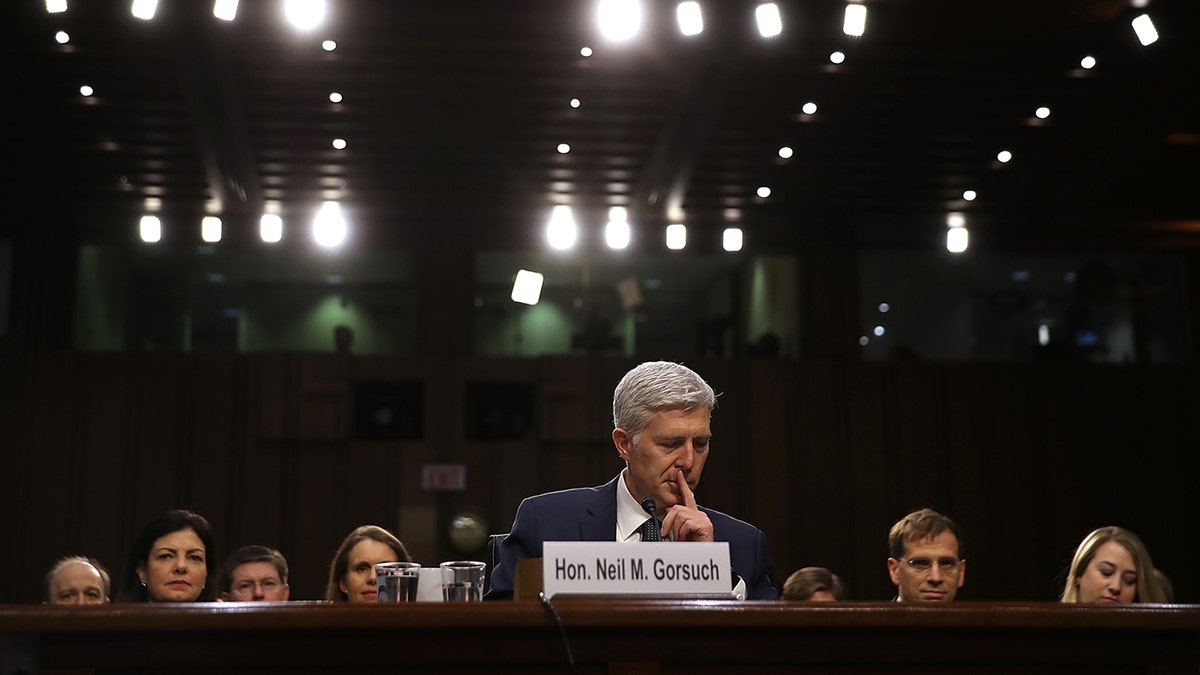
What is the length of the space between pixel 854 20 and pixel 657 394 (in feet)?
14.6

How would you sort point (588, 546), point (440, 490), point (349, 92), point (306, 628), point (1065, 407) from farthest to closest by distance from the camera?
point (1065, 407) → point (440, 490) → point (349, 92) → point (588, 546) → point (306, 628)

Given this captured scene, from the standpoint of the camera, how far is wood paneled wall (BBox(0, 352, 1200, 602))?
8758mm

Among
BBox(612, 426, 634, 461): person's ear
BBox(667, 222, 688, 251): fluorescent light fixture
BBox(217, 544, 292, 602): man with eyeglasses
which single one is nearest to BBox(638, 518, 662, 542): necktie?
BBox(612, 426, 634, 461): person's ear

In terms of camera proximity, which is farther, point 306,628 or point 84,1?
point 84,1

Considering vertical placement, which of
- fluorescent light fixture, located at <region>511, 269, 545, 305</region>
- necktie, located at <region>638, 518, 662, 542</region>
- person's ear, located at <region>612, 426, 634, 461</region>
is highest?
fluorescent light fixture, located at <region>511, 269, 545, 305</region>

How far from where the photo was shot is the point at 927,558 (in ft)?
14.1

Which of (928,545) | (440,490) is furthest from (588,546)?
(440,490)

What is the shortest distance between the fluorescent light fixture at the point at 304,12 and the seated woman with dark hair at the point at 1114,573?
4.54 meters

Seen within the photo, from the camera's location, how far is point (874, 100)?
292 inches

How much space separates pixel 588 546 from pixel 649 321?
750cm

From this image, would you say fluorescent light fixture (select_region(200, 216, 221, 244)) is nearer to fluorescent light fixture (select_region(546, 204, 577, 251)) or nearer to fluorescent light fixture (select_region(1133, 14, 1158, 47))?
fluorescent light fixture (select_region(546, 204, 577, 251))

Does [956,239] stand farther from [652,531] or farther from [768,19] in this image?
[652,531]

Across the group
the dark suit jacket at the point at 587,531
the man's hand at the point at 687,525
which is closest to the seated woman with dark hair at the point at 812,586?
the dark suit jacket at the point at 587,531

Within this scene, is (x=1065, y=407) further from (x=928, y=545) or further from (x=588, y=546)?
(x=588, y=546)
